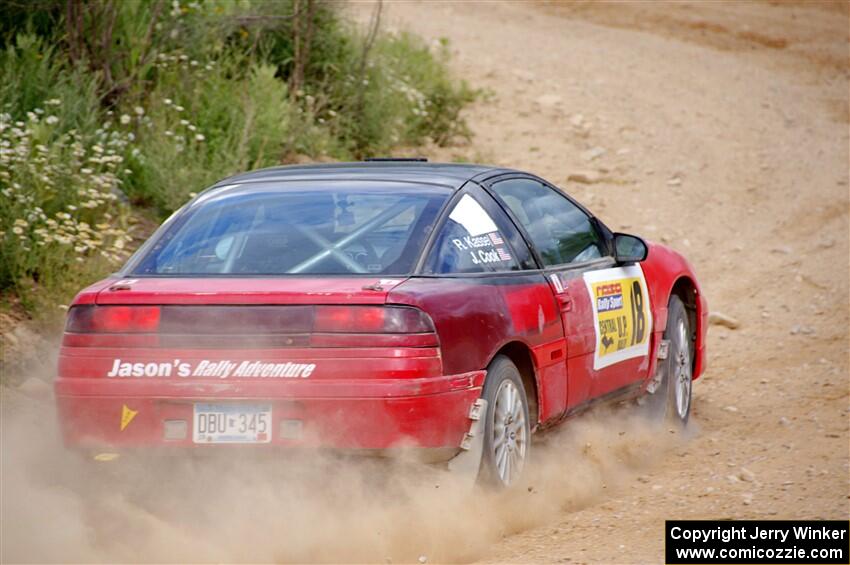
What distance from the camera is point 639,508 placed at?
20.2 feet

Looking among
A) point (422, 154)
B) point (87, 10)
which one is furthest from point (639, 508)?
point (422, 154)

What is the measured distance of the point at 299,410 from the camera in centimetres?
510

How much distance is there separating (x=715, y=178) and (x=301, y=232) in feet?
37.5

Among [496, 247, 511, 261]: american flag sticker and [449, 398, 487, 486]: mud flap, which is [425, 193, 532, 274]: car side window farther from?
[449, 398, 487, 486]: mud flap

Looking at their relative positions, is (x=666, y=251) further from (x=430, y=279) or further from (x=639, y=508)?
(x=430, y=279)

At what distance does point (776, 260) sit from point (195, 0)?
242 inches

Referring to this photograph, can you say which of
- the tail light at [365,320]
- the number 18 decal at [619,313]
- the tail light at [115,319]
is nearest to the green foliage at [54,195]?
the tail light at [115,319]

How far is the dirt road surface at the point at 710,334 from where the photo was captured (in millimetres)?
5258

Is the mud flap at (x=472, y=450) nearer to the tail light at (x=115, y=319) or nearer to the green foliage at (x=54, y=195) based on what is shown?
the tail light at (x=115, y=319)

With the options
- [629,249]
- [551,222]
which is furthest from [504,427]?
[629,249]

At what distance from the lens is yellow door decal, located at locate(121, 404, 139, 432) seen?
525 cm

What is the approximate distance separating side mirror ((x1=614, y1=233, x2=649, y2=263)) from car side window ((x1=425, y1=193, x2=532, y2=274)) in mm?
1108

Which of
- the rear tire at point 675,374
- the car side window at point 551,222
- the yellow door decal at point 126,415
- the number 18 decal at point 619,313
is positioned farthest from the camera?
the rear tire at point 675,374

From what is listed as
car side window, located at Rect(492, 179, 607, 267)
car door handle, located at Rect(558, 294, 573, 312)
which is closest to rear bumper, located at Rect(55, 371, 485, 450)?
car door handle, located at Rect(558, 294, 573, 312)
